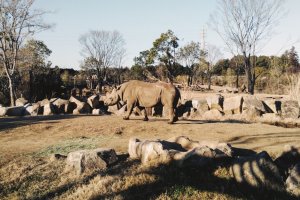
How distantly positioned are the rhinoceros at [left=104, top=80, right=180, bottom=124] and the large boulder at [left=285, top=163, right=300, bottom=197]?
234 inches

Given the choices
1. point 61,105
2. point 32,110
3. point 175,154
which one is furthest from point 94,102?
point 175,154

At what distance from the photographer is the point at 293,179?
6.62 metres

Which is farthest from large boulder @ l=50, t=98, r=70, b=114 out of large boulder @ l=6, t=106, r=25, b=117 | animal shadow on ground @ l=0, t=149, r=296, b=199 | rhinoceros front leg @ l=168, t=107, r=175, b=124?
animal shadow on ground @ l=0, t=149, r=296, b=199

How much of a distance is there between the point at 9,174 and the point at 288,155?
226 inches

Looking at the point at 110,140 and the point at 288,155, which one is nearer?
the point at 288,155

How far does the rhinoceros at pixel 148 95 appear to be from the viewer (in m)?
12.4

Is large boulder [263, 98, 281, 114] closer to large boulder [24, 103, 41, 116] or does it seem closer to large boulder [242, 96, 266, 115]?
large boulder [242, 96, 266, 115]

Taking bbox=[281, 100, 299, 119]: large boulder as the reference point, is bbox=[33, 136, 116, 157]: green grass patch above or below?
below

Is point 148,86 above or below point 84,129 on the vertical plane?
above

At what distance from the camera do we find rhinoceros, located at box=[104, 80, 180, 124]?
1240cm

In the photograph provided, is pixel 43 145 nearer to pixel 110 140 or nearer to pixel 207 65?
pixel 110 140

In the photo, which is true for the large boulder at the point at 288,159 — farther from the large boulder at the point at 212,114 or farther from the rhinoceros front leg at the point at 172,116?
the large boulder at the point at 212,114

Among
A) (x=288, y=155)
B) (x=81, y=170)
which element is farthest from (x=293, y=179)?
(x=81, y=170)

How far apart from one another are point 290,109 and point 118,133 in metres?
A: 9.07
